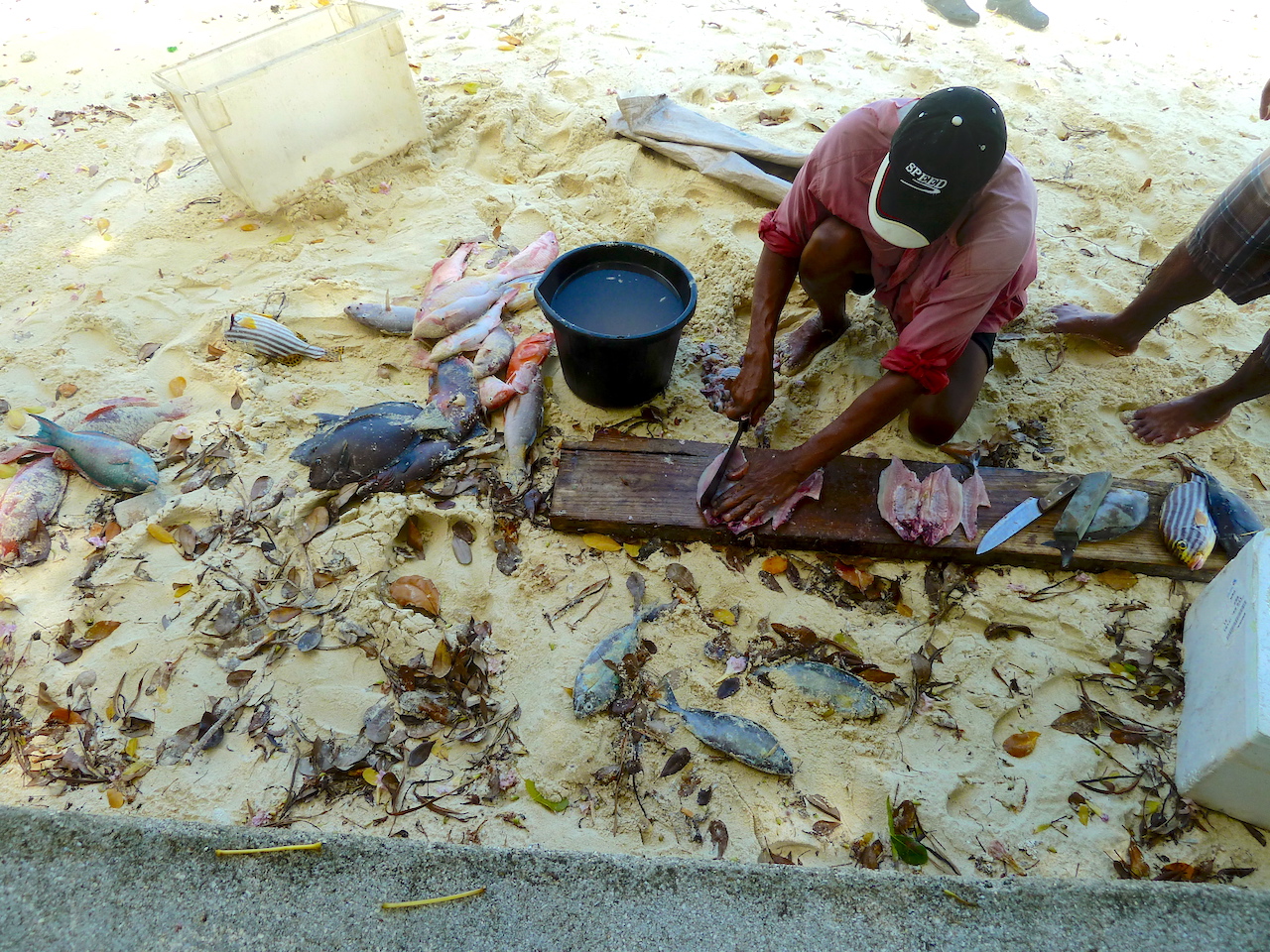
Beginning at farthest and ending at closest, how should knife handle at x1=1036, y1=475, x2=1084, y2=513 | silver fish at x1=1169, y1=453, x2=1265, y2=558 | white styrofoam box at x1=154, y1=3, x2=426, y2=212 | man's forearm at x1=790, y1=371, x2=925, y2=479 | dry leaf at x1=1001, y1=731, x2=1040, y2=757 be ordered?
white styrofoam box at x1=154, y1=3, x2=426, y2=212, knife handle at x1=1036, y1=475, x2=1084, y2=513, silver fish at x1=1169, y1=453, x2=1265, y2=558, man's forearm at x1=790, y1=371, x2=925, y2=479, dry leaf at x1=1001, y1=731, x2=1040, y2=757

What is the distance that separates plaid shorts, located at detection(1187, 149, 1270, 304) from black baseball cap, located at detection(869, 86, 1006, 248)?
1217 mm

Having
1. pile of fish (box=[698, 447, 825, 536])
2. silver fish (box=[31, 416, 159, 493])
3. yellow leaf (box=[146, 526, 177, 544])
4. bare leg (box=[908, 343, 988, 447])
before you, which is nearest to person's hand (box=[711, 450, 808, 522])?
pile of fish (box=[698, 447, 825, 536])

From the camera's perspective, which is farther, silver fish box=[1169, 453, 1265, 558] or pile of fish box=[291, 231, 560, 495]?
pile of fish box=[291, 231, 560, 495]

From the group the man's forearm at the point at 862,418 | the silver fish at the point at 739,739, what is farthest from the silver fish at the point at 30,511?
the man's forearm at the point at 862,418

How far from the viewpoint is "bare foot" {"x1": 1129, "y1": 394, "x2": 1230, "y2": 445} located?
2456mm

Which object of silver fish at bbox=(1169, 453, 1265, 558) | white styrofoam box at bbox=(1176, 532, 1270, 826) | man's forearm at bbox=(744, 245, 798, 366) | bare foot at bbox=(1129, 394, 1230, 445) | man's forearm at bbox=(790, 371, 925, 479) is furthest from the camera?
bare foot at bbox=(1129, 394, 1230, 445)

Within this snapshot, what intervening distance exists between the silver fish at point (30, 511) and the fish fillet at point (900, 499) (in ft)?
9.26

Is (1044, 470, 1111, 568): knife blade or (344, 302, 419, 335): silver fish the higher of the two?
(344, 302, 419, 335): silver fish

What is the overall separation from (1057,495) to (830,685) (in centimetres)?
111

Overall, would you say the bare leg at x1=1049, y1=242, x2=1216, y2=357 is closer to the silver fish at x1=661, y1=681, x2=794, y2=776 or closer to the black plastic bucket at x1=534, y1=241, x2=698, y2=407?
the black plastic bucket at x1=534, y1=241, x2=698, y2=407

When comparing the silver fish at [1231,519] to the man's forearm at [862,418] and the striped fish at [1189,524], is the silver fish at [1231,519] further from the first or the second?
the man's forearm at [862,418]

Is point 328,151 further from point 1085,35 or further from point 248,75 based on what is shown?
point 1085,35

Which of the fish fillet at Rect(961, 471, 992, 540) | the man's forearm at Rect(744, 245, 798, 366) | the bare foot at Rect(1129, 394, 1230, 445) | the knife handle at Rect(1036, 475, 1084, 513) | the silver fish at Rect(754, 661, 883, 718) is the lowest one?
the bare foot at Rect(1129, 394, 1230, 445)

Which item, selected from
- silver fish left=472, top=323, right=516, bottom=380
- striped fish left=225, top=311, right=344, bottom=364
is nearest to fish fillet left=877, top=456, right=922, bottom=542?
silver fish left=472, top=323, right=516, bottom=380
